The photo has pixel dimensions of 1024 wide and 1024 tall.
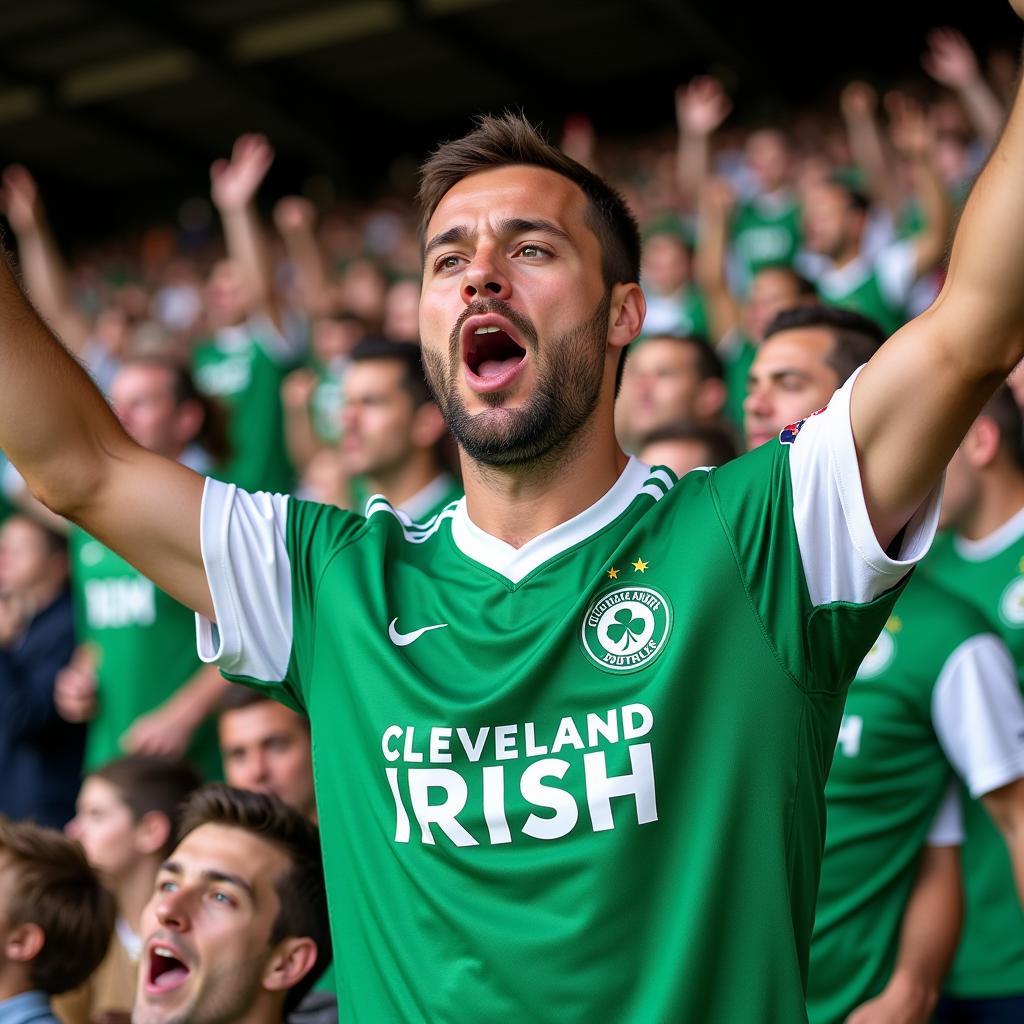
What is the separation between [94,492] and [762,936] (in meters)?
1.11

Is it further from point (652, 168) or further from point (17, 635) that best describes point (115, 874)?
point (652, 168)

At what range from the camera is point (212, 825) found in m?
2.98

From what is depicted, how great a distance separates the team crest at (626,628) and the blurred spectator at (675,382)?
9.98ft

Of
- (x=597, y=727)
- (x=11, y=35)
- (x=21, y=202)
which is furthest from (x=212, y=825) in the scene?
(x=11, y=35)

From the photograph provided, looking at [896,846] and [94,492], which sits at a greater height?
[94,492]

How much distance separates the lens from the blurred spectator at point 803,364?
10.7 ft

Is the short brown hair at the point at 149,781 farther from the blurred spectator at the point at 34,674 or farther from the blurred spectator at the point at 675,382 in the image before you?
the blurred spectator at the point at 675,382

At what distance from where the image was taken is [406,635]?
6.70ft

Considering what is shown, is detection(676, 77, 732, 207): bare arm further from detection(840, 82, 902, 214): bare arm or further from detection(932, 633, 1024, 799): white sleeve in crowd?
detection(932, 633, 1024, 799): white sleeve in crowd

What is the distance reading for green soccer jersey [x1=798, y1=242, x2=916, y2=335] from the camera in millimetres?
6273

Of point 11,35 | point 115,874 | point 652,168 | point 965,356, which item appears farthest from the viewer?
point 11,35

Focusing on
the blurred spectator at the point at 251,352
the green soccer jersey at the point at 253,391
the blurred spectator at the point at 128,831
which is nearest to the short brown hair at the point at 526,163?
the blurred spectator at the point at 128,831

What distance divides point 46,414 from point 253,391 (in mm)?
4674

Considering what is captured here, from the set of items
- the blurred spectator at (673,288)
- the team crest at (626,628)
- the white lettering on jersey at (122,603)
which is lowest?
the team crest at (626,628)
